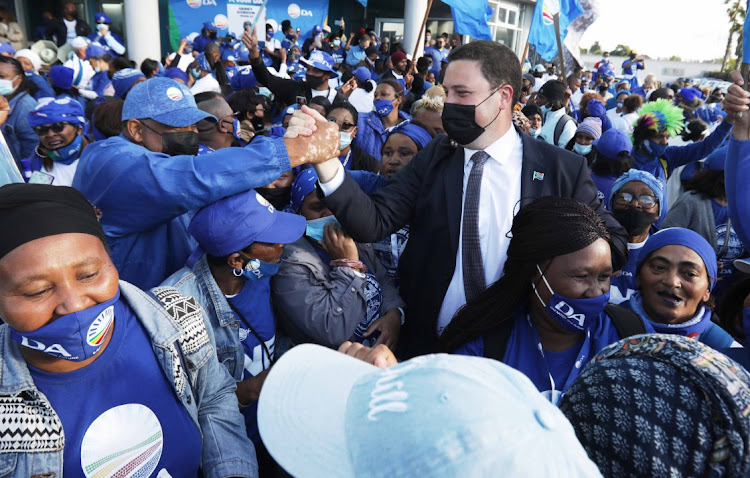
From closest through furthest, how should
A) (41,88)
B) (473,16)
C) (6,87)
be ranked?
(6,87) → (41,88) → (473,16)

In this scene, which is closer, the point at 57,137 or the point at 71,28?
the point at 57,137

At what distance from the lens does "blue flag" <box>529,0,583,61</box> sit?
7938 millimetres

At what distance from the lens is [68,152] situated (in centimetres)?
362

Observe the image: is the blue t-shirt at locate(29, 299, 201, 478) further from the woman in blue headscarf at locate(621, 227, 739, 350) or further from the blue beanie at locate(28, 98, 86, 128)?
the blue beanie at locate(28, 98, 86, 128)

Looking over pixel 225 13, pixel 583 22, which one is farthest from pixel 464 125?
pixel 225 13

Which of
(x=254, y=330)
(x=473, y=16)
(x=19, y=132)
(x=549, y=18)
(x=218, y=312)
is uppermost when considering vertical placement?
(x=549, y=18)

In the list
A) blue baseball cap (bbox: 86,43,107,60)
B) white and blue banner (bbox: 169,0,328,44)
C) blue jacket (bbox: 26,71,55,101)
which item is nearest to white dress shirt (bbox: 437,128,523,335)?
blue jacket (bbox: 26,71,55,101)

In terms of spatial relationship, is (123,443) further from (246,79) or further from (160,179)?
(246,79)

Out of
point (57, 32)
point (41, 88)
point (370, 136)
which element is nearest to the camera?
point (370, 136)

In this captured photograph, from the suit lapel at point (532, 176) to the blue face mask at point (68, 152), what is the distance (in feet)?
10.4

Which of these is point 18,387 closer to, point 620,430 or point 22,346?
point 22,346

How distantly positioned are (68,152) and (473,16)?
639 centimetres

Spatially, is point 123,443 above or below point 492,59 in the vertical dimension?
below

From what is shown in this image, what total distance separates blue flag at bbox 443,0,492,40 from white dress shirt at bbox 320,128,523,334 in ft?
20.5
